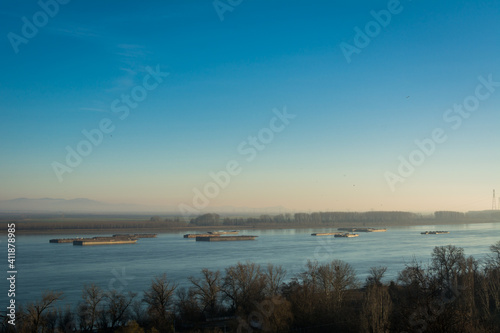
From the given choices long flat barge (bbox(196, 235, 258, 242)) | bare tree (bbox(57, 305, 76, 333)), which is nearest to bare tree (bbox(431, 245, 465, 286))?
bare tree (bbox(57, 305, 76, 333))

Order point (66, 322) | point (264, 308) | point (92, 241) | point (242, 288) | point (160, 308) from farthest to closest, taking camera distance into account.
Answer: point (92, 241)
point (242, 288)
point (160, 308)
point (66, 322)
point (264, 308)

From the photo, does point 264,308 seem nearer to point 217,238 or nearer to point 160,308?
point 160,308

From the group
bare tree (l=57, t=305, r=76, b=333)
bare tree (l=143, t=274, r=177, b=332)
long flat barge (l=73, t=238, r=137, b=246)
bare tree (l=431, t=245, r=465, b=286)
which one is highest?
bare tree (l=431, t=245, r=465, b=286)

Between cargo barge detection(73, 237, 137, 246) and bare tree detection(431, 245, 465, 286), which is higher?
bare tree detection(431, 245, 465, 286)

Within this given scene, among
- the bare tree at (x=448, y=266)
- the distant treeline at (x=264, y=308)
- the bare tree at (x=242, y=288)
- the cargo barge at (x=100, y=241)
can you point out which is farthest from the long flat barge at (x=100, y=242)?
the bare tree at (x=448, y=266)

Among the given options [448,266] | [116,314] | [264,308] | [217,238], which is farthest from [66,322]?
[217,238]

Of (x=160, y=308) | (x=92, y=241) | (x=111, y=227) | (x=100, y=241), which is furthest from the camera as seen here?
(x=111, y=227)

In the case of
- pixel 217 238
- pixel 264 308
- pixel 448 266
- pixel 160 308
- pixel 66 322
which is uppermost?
pixel 448 266

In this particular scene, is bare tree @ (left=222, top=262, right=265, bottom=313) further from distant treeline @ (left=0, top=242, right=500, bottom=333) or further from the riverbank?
the riverbank

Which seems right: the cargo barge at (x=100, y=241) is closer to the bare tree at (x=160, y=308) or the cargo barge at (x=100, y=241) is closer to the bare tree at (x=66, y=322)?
the bare tree at (x=66, y=322)

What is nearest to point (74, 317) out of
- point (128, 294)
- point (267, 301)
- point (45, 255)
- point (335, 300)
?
point (128, 294)

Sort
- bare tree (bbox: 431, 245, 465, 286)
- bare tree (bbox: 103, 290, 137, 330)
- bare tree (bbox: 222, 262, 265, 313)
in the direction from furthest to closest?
bare tree (bbox: 431, 245, 465, 286)
bare tree (bbox: 222, 262, 265, 313)
bare tree (bbox: 103, 290, 137, 330)

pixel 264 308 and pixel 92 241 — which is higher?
pixel 264 308
